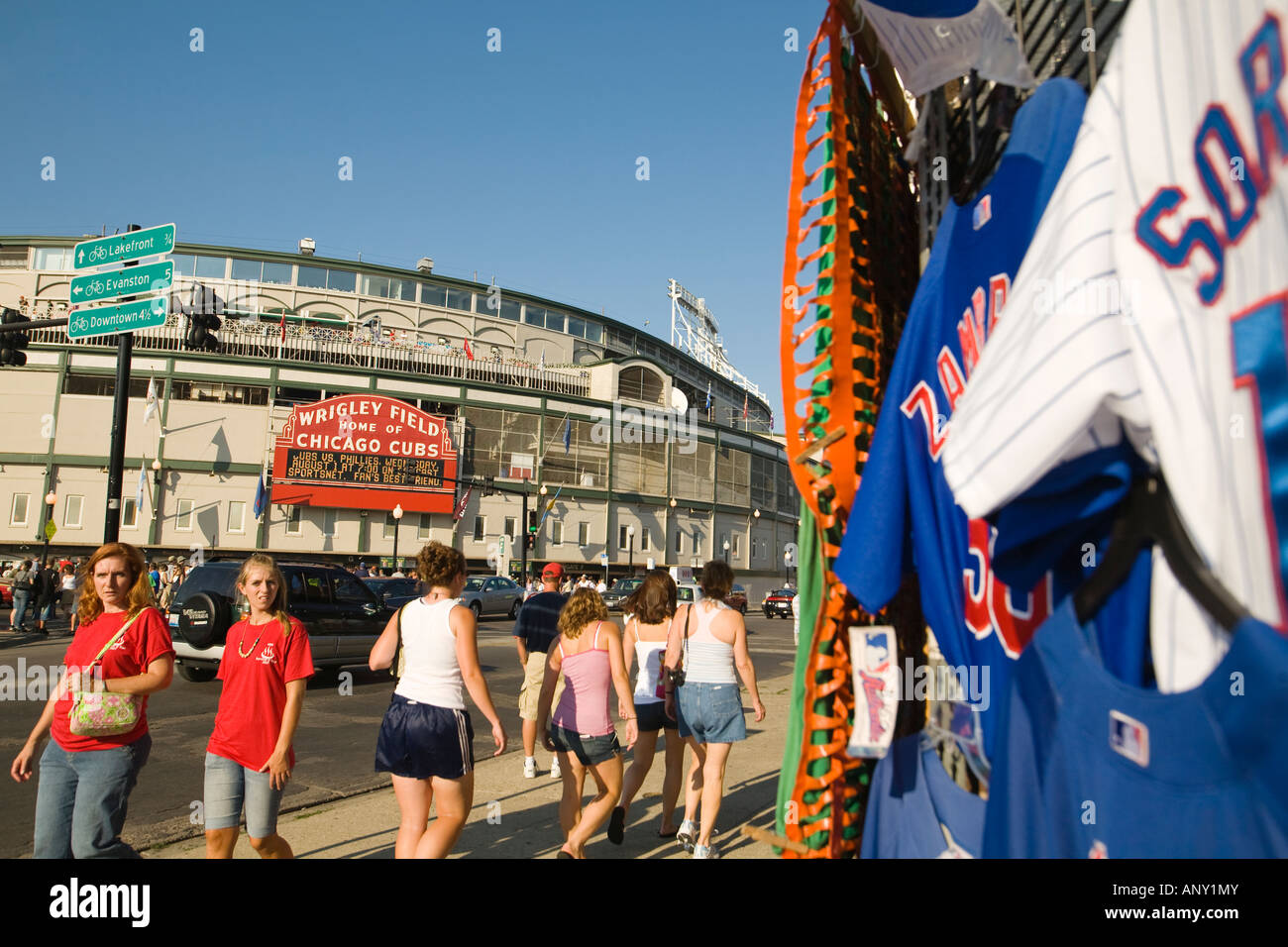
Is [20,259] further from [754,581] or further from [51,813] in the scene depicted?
[51,813]

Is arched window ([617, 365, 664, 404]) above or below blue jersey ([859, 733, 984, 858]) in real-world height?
above

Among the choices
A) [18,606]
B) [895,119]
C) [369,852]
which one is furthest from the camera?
[18,606]

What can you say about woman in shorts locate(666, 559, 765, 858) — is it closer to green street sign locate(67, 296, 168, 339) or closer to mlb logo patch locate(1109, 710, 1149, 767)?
mlb logo patch locate(1109, 710, 1149, 767)

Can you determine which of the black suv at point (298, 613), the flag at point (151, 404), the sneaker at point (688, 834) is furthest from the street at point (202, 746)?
the flag at point (151, 404)

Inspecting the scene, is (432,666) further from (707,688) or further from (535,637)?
Answer: (535,637)

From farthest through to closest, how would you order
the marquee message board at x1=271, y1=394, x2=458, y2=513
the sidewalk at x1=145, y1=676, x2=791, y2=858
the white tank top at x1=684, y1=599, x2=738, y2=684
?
the marquee message board at x1=271, y1=394, x2=458, y2=513, the white tank top at x1=684, y1=599, x2=738, y2=684, the sidewalk at x1=145, y1=676, x2=791, y2=858

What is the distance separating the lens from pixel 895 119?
2889 mm

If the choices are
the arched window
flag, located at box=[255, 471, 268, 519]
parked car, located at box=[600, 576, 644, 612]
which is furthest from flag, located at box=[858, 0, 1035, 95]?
the arched window

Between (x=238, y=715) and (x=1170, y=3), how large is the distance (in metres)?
4.31

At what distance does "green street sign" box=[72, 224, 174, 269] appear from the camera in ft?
43.7

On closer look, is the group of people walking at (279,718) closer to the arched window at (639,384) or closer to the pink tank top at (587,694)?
the pink tank top at (587,694)

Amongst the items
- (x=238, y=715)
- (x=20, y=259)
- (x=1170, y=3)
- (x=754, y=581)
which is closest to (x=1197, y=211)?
(x=1170, y=3)

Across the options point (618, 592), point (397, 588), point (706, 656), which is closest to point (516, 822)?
point (706, 656)

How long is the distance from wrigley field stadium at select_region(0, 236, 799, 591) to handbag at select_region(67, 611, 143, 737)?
33561mm
